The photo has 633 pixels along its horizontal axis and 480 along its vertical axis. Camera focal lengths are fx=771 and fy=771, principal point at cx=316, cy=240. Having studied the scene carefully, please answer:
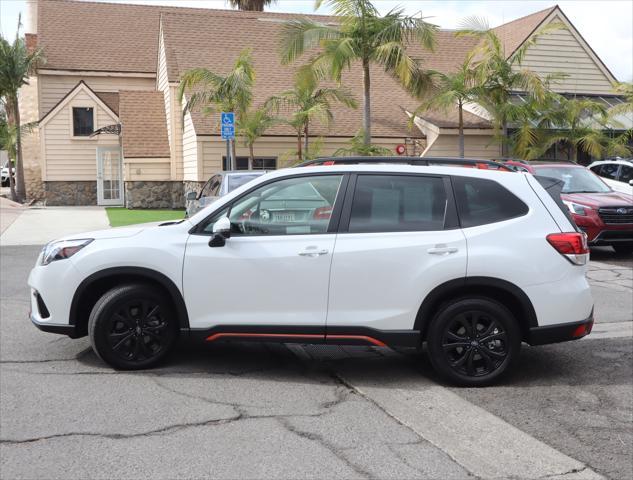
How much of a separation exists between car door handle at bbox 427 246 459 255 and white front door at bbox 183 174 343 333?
0.79 meters

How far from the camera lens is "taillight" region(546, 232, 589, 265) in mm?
6172

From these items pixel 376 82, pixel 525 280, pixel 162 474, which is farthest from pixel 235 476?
pixel 376 82

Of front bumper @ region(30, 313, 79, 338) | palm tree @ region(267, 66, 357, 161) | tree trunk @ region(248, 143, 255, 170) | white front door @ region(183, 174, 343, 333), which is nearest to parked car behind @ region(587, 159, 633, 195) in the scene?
palm tree @ region(267, 66, 357, 161)

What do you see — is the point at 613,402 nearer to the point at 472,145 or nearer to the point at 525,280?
the point at 525,280

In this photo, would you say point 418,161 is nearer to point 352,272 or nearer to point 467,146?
point 352,272

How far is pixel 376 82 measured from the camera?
30141 mm

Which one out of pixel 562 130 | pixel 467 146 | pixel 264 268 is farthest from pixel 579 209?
pixel 467 146

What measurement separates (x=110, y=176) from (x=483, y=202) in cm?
2794

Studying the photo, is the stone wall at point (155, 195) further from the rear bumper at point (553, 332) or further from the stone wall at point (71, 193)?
the rear bumper at point (553, 332)

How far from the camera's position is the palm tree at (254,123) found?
2384 cm

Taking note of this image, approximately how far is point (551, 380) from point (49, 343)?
4.72 m

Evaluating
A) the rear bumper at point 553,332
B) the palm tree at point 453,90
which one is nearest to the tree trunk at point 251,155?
the palm tree at point 453,90

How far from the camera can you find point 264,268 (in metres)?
6.20

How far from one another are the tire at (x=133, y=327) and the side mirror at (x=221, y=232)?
0.66 m
